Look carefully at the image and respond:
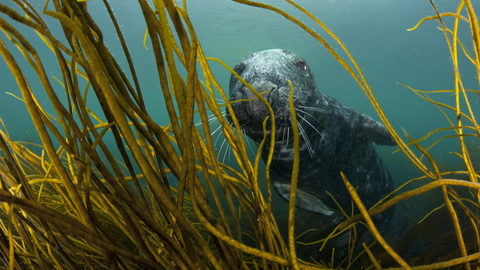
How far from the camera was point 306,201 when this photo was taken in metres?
3.26

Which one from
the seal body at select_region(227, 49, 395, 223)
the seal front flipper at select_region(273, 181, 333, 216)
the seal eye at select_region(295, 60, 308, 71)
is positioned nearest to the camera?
the seal body at select_region(227, 49, 395, 223)

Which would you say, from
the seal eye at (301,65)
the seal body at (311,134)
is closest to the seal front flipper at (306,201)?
the seal body at (311,134)

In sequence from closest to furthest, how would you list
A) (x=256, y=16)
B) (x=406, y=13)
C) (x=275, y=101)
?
(x=275, y=101) < (x=256, y=16) < (x=406, y=13)

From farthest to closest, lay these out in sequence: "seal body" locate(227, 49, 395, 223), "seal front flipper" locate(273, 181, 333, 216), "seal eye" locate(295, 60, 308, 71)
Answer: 1. "seal front flipper" locate(273, 181, 333, 216)
2. "seal eye" locate(295, 60, 308, 71)
3. "seal body" locate(227, 49, 395, 223)

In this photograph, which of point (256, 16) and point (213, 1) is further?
point (256, 16)

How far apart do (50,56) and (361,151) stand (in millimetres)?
42456

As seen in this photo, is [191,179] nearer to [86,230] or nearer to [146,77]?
[86,230]

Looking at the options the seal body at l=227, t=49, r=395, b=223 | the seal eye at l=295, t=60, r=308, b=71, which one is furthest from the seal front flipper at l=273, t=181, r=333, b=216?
the seal eye at l=295, t=60, r=308, b=71

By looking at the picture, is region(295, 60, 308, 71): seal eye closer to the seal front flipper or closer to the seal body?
the seal body

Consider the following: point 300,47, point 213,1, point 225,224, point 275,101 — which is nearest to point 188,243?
point 225,224

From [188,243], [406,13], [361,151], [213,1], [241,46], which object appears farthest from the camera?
[241,46]

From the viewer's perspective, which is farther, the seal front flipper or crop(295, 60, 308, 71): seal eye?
the seal front flipper

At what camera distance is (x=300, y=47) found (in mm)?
36562

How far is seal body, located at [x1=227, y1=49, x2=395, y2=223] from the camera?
2.18 metres
